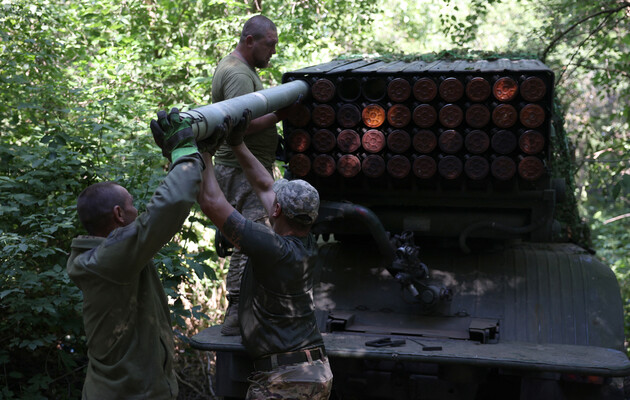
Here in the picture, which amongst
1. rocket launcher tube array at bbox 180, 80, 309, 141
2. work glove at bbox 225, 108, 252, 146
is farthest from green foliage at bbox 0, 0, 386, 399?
work glove at bbox 225, 108, 252, 146

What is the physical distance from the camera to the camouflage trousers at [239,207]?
4.86 metres

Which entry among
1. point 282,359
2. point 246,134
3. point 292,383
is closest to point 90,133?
point 246,134

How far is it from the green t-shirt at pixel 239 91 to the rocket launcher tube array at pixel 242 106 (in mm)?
250

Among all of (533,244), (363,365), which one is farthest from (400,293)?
(533,244)

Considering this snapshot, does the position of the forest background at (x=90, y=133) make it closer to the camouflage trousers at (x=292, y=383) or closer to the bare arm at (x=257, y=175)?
the bare arm at (x=257, y=175)

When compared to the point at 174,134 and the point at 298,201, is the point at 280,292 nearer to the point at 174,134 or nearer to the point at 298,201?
the point at 298,201

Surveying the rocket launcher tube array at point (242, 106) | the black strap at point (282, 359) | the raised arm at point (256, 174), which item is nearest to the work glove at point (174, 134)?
the rocket launcher tube array at point (242, 106)

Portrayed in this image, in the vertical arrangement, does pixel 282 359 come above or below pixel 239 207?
below

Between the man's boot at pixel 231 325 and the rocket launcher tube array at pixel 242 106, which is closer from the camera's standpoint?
the rocket launcher tube array at pixel 242 106

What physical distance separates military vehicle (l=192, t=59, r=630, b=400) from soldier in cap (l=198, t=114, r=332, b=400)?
3.43 ft

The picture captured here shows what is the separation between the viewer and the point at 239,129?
150 inches

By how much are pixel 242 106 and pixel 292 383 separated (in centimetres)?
155

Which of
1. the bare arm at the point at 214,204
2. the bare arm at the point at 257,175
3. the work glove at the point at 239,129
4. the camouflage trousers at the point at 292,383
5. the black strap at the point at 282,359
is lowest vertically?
the camouflage trousers at the point at 292,383

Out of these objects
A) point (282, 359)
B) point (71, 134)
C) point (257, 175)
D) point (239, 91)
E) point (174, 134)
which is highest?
point (239, 91)
